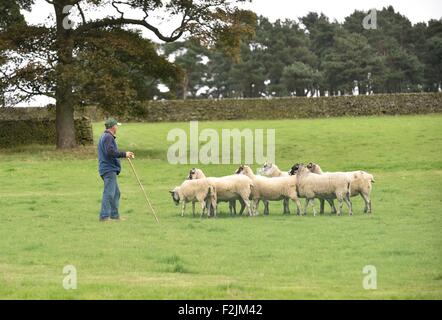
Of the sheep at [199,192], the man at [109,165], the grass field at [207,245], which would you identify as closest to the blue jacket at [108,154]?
the man at [109,165]

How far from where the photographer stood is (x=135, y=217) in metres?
21.1

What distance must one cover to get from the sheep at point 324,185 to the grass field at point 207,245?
0.52 metres

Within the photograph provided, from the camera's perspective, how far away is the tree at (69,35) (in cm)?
3828

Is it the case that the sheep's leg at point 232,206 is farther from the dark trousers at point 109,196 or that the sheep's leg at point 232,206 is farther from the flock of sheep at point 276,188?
the dark trousers at point 109,196

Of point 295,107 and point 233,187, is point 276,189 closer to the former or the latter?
point 233,187

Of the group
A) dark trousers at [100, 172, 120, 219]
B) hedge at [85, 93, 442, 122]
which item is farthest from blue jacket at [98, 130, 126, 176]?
hedge at [85, 93, 442, 122]

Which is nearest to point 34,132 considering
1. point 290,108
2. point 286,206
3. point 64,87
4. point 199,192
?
point 64,87

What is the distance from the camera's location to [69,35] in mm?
40031

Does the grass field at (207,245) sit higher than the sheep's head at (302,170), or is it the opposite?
the sheep's head at (302,170)

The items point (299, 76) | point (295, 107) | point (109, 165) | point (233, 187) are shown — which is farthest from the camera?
point (299, 76)

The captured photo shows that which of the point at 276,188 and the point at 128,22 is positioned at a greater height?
the point at 128,22

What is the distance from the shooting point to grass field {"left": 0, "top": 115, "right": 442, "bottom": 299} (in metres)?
12.5

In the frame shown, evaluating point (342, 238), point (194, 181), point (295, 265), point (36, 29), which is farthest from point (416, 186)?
point (36, 29)

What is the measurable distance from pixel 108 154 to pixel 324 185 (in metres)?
4.91
